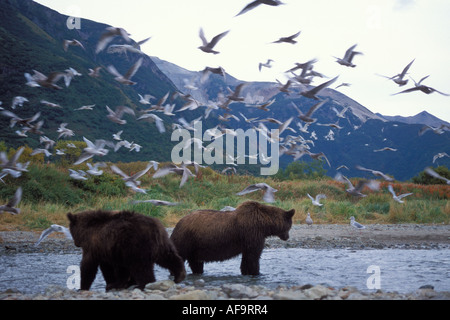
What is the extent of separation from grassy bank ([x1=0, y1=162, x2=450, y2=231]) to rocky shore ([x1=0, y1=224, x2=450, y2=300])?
1.56 m

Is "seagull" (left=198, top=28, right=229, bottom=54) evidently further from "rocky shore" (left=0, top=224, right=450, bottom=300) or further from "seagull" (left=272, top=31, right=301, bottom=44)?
"rocky shore" (left=0, top=224, right=450, bottom=300)

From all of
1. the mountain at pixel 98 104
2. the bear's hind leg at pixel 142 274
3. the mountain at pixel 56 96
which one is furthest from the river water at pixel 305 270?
the mountain at pixel 56 96

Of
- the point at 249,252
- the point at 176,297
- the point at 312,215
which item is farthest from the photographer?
the point at 312,215

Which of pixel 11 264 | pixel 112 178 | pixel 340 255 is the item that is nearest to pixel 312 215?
pixel 340 255

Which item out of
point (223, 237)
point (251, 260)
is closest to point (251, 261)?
point (251, 260)

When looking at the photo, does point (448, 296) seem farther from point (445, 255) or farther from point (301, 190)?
point (301, 190)

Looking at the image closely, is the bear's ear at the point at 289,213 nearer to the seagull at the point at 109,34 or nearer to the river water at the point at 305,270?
the river water at the point at 305,270

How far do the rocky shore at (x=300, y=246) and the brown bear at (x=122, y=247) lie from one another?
0.96 ft

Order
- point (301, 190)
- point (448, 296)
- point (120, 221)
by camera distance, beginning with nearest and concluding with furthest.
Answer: point (448, 296), point (120, 221), point (301, 190)

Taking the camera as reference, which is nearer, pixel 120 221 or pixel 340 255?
pixel 120 221

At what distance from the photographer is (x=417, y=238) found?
14.0 metres

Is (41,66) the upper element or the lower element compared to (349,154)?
upper

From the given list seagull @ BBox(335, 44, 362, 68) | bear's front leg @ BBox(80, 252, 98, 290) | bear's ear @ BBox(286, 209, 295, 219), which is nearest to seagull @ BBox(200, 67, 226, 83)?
seagull @ BBox(335, 44, 362, 68)
